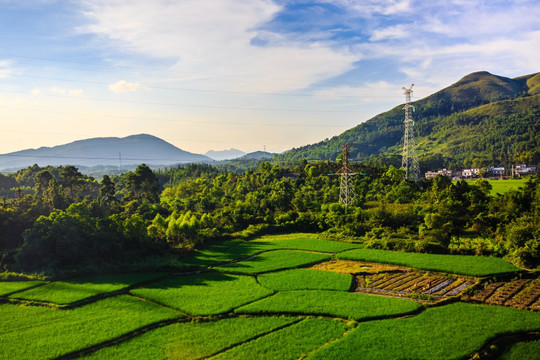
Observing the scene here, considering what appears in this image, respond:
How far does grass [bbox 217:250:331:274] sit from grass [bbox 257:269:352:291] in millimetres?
1681

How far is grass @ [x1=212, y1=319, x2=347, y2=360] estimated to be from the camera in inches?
706

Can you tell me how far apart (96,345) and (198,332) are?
5.38 meters

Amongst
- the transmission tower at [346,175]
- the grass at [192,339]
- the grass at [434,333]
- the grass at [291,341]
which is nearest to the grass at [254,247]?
the transmission tower at [346,175]

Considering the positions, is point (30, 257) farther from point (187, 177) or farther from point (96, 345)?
point (187, 177)

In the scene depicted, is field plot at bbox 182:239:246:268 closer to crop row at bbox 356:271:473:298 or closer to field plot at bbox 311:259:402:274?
field plot at bbox 311:259:402:274

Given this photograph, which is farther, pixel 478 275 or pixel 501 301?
pixel 478 275

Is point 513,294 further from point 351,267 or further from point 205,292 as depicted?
point 205,292

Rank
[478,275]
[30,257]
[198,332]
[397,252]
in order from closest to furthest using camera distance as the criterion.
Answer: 1. [198,332]
2. [478,275]
3. [30,257]
4. [397,252]

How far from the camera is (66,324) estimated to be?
865 inches

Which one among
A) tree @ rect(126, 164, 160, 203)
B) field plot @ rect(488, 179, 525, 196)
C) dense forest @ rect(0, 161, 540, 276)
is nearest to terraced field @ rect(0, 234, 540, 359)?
dense forest @ rect(0, 161, 540, 276)

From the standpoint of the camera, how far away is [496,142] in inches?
5763

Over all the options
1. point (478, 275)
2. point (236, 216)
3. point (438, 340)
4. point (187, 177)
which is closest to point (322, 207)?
point (236, 216)

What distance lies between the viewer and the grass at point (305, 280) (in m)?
28.0

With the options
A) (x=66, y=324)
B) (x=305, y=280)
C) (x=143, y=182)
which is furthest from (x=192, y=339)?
(x=143, y=182)
